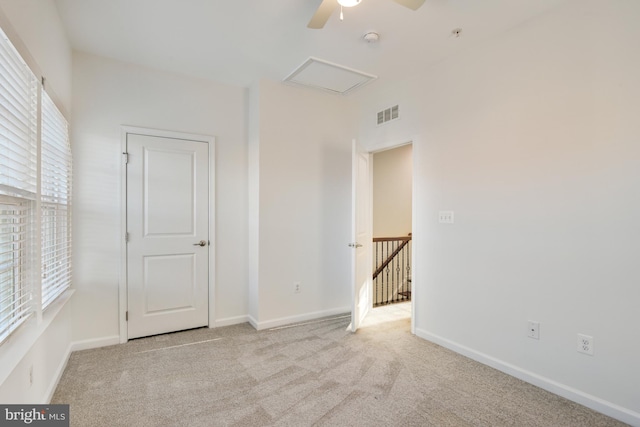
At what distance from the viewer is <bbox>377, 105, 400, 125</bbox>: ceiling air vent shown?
3.67 meters

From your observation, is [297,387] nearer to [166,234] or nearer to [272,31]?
[166,234]

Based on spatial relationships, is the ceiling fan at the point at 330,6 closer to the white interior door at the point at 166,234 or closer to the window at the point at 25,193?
the window at the point at 25,193

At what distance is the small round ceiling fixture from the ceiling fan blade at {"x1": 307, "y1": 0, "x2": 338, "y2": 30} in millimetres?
702

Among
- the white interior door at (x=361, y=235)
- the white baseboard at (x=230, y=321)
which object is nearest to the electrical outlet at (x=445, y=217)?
the white interior door at (x=361, y=235)

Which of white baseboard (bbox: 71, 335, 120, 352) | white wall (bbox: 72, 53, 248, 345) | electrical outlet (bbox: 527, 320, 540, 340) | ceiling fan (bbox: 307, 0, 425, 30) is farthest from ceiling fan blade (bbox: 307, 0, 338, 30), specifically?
white baseboard (bbox: 71, 335, 120, 352)

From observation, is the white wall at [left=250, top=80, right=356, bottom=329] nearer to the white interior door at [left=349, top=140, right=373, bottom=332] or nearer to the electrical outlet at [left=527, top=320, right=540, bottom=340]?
the white interior door at [left=349, top=140, right=373, bottom=332]

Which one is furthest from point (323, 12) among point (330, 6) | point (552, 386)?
point (552, 386)

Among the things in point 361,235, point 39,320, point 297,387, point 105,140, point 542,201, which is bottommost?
point 297,387

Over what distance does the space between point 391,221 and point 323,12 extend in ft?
14.6

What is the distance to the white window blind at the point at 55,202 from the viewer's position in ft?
7.37

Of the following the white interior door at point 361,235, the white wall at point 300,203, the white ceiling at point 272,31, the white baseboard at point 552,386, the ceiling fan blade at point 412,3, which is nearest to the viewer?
the ceiling fan blade at point 412,3

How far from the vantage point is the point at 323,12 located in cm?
203

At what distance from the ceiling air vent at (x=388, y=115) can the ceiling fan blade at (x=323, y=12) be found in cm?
172

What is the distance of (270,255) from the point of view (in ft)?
12.1
